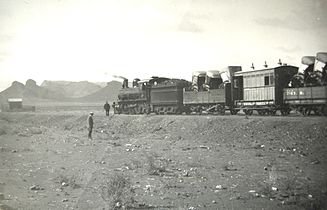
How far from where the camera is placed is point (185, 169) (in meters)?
10.4

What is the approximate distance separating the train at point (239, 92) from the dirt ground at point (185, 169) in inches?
90.6

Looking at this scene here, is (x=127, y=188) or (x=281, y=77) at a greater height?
(x=281, y=77)

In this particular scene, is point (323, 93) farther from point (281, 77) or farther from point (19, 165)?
point (19, 165)

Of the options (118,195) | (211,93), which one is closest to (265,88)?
(211,93)

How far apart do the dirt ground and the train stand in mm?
2300

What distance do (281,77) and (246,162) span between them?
25.8 ft

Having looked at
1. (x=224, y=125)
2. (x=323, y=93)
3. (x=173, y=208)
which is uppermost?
(x=323, y=93)

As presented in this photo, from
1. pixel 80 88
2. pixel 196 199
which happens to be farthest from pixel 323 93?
pixel 80 88

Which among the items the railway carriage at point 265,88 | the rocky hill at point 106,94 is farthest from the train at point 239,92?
the rocky hill at point 106,94

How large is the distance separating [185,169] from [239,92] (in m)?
10.3

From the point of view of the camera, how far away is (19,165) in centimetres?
1148

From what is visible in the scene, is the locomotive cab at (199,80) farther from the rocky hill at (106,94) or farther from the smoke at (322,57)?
the rocky hill at (106,94)

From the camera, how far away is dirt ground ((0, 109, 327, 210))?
7723 mm

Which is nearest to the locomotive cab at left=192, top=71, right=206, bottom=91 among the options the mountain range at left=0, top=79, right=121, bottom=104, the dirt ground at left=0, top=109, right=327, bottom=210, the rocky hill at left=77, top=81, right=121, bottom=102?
the dirt ground at left=0, top=109, right=327, bottom=210
